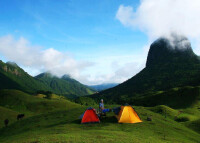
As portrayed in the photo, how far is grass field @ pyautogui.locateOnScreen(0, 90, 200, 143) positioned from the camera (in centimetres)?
2359

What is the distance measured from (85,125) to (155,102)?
13264 centimetres

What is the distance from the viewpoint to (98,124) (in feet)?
107

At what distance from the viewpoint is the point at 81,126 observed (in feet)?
104

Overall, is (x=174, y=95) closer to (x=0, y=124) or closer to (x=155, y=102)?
(x=155, y=102)

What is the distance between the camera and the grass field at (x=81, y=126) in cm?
2359

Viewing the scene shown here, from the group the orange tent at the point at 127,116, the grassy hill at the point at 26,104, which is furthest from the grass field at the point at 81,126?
the orange tent at the point at 127,116

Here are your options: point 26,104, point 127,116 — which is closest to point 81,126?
point 127,116

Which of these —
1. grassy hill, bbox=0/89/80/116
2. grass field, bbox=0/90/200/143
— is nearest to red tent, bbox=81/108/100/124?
grass field, bbox=0/90/200/143

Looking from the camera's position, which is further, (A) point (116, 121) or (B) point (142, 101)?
(B) point (142, 101)

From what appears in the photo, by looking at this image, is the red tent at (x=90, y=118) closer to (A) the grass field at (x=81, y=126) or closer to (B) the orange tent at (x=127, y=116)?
(A) the grass field at (x=81, y=126)

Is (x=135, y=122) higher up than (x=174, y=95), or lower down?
lower down

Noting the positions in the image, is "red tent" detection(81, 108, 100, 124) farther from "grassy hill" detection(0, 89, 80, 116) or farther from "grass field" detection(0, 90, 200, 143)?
"grassy hill" detection(0, 89, 80, 116)

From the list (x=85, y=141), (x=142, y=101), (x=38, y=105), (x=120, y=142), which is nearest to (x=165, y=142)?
(x=120, y=142)

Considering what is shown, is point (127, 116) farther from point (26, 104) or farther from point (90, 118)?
point (26, 104)
